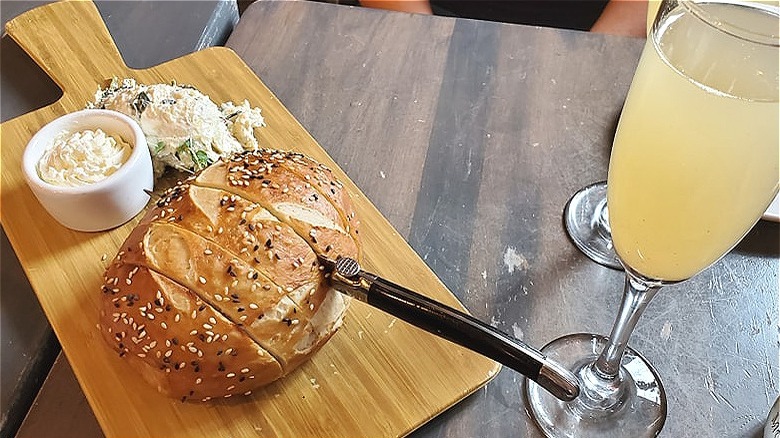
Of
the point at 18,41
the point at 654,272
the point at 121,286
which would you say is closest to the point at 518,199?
the point at 654,272

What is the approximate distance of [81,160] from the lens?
0.88 metres

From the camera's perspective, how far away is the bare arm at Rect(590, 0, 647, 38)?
4.21 ft

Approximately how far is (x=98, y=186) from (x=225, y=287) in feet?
0.88

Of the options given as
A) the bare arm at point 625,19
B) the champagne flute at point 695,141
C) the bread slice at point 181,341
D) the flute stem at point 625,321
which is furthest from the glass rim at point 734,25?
the bare arm at point 625,19

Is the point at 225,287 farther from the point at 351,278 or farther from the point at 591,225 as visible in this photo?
the point at 591,225

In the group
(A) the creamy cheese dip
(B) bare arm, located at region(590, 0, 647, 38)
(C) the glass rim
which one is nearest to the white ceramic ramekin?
(A) the creamy cheese dip

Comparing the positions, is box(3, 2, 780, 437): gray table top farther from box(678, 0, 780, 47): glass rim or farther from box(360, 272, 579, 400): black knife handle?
box(678, 0, 780, 47): glass rim

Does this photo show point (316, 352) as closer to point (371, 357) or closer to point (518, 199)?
point (371, 357)

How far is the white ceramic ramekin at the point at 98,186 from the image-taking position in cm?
86

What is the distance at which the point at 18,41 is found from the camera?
114 cm

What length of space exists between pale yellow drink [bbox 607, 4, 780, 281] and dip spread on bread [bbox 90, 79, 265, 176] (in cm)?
52

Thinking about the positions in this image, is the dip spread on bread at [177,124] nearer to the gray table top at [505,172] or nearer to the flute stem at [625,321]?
the gray table top at [505,172]

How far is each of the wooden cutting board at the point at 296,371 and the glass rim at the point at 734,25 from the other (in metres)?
0.41

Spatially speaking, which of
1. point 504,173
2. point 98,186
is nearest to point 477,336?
point 504,173
